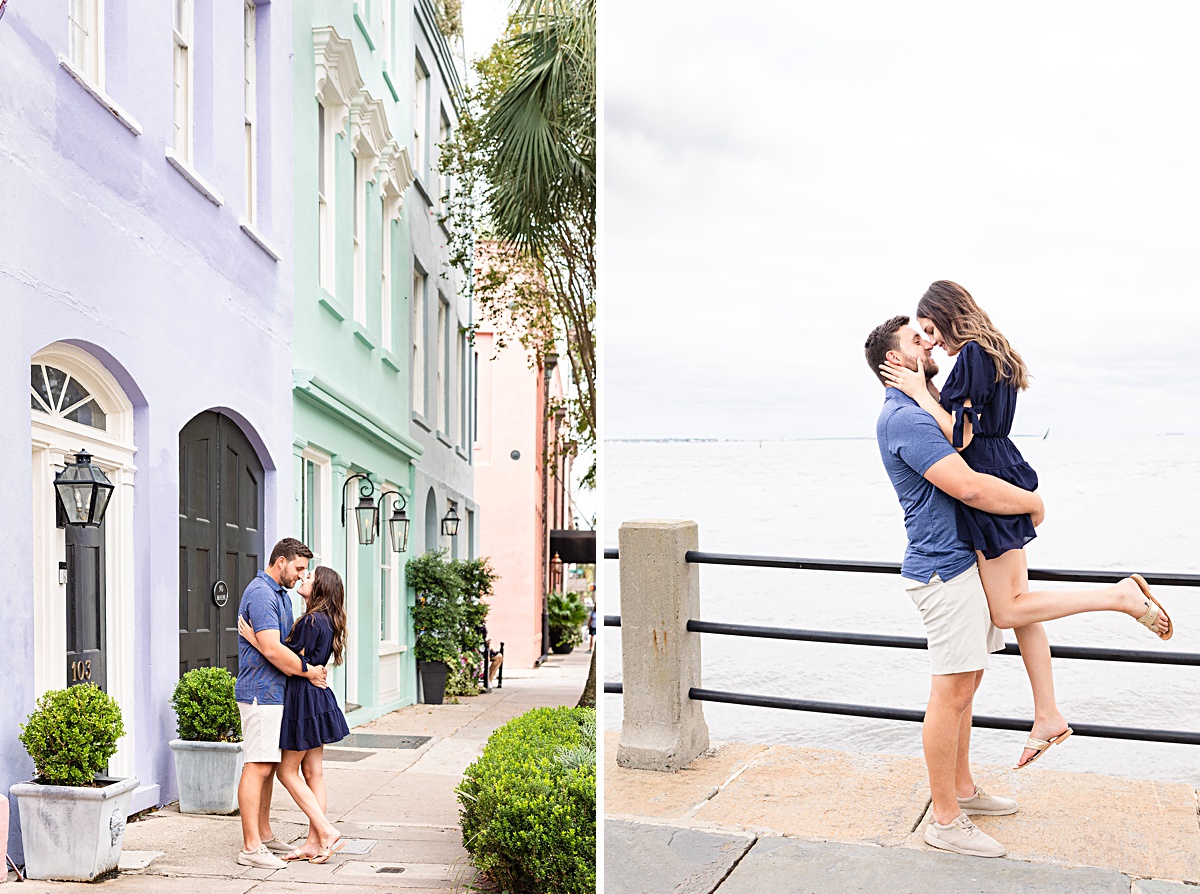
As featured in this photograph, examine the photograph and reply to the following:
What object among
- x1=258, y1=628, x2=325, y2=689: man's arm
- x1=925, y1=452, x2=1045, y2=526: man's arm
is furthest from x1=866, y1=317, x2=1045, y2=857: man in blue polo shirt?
x1=258, y1=628, x2=325, y2=689: man's arm

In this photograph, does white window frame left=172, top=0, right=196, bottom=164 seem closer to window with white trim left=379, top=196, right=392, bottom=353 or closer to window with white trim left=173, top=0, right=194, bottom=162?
window with white trim left=173, top=0, right=194, bottom=162

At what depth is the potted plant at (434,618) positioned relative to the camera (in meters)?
2.97

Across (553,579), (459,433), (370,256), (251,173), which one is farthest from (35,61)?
(553,579)

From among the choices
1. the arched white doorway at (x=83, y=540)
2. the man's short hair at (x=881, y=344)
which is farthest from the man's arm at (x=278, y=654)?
the man's short hair at (x=881, y=344)

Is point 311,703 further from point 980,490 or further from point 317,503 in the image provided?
point 980,490

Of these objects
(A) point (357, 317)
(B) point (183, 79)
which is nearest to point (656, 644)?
(A) point (357, 317)

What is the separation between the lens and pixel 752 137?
6.46 metres

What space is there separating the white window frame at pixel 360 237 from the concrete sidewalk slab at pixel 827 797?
6.02 ft

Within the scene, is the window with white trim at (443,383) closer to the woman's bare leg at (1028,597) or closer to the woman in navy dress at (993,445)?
the woman in navy dress at (993,445)

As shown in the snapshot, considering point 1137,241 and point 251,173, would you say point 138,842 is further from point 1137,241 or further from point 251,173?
point 1137,241

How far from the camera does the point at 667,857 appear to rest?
9.39ft

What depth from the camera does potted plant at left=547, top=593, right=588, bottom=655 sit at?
3.14 m

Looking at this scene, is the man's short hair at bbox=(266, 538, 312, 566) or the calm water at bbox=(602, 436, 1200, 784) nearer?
the man's short hair at bbox=(266, 538, 312, 566)

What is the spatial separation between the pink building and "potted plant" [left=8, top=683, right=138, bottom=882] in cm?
124
